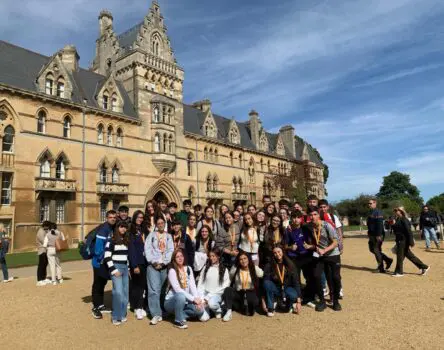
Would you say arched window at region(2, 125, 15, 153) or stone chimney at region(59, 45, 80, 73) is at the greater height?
stone chimney at region(59, 45, 80, 73)

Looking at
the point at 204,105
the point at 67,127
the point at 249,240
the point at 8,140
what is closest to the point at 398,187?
the point at 204,105

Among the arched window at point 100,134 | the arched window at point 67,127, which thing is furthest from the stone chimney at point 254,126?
the arched window at point 67,127

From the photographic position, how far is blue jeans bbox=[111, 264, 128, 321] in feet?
22.1

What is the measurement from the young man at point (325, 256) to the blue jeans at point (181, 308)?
2660 millimetres

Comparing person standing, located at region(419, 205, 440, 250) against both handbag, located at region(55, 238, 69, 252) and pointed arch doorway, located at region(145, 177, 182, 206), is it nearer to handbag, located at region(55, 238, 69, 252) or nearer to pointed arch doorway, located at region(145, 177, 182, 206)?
handbag, located at region(55, 238, 69, 252)

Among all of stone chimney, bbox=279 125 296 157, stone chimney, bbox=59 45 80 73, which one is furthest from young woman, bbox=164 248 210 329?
stone chimney, bbox=279 125 296 157

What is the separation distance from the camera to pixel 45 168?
886 inches

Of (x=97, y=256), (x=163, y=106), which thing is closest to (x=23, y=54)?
(x=163, y=106)

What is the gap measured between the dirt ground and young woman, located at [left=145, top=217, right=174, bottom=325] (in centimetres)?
44

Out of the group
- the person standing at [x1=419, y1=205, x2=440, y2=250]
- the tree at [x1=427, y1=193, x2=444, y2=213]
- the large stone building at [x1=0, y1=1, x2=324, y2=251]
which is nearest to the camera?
the person standing at [x1=419, y1=205, x2=440, y2=250]

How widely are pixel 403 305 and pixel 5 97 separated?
76.1ft

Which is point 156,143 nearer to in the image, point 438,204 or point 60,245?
point 60,245

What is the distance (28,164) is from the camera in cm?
2141

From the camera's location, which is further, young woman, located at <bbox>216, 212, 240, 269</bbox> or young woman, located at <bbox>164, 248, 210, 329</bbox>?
young woman, located at <bbox>216, 212, 240, 269</bbox>
